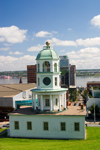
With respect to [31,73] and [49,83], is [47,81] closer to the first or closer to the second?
[49,83]

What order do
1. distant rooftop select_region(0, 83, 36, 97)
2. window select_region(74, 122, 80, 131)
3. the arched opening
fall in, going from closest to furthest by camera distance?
window select_region(74, 122, 80, 131), the arched opening, distant rooftop select_region(0, 83, 36, 97)

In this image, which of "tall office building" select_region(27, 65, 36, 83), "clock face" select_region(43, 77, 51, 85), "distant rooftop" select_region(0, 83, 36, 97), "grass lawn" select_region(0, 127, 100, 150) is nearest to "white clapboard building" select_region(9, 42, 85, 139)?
"clock face" select_region(43, 77, 51, 85)

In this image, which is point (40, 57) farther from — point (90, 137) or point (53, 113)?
point (90, 137)

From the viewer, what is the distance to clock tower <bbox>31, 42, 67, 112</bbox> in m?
26.9

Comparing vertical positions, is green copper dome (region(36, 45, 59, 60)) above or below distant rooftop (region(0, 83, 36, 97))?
above

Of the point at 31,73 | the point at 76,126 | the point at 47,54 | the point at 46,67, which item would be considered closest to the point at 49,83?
the point at 46,67

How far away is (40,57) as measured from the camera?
2769 centimetres

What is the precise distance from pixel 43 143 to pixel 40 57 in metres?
11.9

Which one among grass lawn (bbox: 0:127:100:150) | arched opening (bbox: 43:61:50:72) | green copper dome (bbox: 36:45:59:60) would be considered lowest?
grass lawn (bbox: 0:127:100:150)

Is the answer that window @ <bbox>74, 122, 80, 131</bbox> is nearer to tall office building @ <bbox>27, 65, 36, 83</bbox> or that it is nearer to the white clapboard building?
the white clapboard building

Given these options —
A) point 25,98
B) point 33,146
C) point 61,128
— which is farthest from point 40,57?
point 25,98

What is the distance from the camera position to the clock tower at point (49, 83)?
26.9 metres

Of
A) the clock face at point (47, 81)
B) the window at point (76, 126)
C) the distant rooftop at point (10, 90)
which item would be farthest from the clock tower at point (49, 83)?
the distant rooftop at point (10, 90)

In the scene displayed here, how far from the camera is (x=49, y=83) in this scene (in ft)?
90.2
